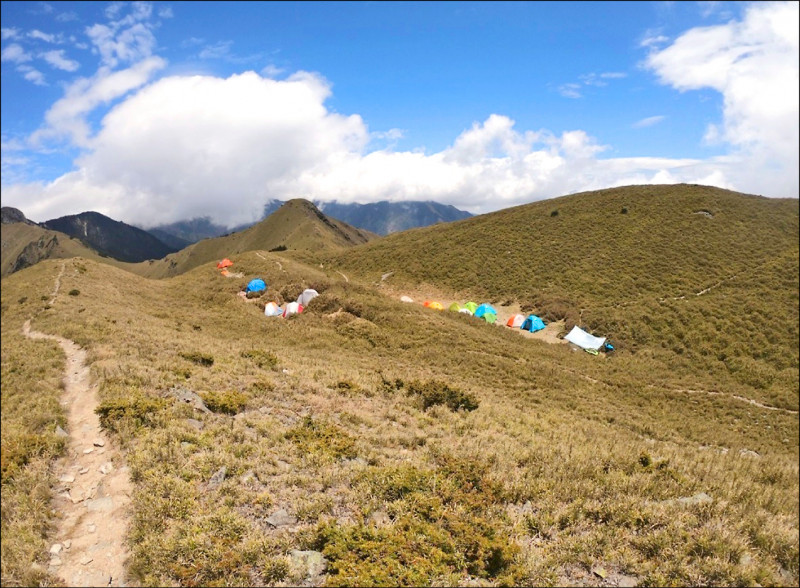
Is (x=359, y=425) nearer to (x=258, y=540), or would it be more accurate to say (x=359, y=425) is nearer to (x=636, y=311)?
(x=258, y=540)

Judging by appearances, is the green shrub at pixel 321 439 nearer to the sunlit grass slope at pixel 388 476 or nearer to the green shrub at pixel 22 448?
the sunlit grass slope at pixel 388 476

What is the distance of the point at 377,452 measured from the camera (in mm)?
11203

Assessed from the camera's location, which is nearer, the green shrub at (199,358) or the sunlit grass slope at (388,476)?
the sunlit grass slope at (388,476)

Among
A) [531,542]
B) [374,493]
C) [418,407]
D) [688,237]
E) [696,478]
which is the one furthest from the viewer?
[688,237]

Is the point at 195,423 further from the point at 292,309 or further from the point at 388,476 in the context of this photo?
the point at 292,309

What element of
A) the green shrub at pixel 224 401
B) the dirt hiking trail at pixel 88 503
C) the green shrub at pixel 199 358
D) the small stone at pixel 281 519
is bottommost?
the small stone at pixel 281 519

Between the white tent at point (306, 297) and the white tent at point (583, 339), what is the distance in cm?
2616

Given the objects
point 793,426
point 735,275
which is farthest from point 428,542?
point 735,275

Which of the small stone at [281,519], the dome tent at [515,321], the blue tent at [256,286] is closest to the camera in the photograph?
the small stone at [281,519]

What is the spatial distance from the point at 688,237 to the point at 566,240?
52.7ft

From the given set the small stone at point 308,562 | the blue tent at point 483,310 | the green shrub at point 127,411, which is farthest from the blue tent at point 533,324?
the small stone at point 308,562

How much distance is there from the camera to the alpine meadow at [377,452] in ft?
22.6

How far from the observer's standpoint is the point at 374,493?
896 cm

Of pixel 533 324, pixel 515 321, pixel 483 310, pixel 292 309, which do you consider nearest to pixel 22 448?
pixel 292 309
